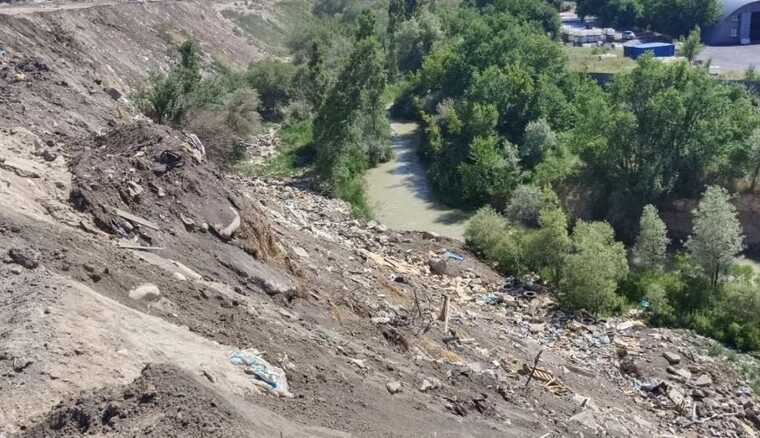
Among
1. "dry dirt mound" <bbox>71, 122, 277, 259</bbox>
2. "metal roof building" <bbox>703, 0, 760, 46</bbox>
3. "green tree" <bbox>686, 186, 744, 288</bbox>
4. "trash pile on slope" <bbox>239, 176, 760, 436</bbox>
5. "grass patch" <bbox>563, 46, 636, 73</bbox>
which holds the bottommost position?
"trash pile on slope" <bbox>239, 176, 760, 436</bbox>

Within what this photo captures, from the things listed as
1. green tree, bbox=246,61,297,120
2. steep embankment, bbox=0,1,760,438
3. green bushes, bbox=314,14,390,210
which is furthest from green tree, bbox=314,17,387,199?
green tree, bbox=246,61,297,120

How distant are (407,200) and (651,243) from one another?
1203 centimetres

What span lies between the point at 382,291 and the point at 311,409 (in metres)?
7.22

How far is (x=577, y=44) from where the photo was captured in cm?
6056

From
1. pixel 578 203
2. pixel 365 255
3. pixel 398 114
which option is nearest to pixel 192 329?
pixel 365 255

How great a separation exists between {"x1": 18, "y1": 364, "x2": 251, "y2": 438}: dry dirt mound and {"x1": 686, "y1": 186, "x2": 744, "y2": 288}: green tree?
52.0 feet

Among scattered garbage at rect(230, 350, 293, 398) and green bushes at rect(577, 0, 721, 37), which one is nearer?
scattered garbage at rect(230, 350, 293, 398)

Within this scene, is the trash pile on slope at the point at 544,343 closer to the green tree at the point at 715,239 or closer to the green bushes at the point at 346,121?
the green tree at the point at 715,239

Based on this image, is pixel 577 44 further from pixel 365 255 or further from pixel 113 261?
pixel 113 261

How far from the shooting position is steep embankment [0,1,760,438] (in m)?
9.98

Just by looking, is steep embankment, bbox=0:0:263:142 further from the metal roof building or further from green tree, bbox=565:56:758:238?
the metal roof building

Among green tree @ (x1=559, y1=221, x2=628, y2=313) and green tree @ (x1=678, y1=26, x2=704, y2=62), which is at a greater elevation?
green tree @ (x1=678, y1=26, x2=704, y2=62)

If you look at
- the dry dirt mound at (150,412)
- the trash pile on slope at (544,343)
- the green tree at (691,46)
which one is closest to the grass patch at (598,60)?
the green tree at (691,46)

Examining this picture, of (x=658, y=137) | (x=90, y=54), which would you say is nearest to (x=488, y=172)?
(x=658, y=137)
